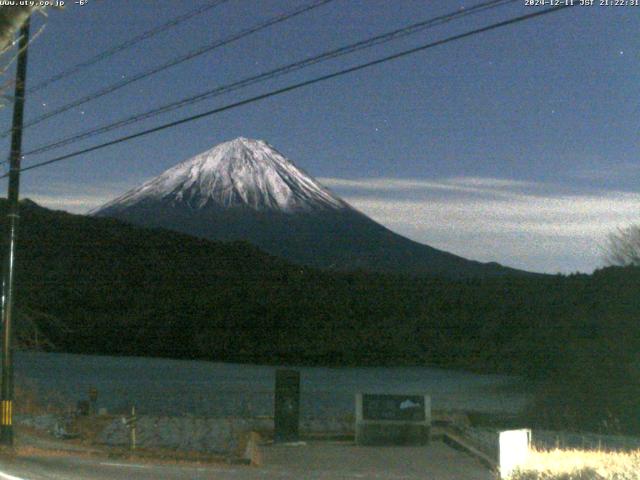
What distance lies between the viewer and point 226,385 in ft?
135

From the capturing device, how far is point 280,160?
12825 cm

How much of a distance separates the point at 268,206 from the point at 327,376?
4778 inches

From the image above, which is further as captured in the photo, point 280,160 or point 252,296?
point 280,160

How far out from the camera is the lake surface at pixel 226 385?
3353cm

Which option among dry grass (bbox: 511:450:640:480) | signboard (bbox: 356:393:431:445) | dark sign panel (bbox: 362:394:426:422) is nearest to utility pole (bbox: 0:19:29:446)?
signboard (bbox: 356:393:431:445)

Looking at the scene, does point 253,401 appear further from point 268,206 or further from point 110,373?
point 268,206

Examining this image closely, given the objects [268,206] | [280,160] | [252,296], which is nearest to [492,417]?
[252,296]

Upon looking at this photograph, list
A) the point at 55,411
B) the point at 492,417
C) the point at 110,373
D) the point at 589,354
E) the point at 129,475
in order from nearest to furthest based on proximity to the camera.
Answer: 1. the point at 129,475
2. the point at 55,411
3. the point at 492,417
4. the point at 589,354
5. the point at 110,373

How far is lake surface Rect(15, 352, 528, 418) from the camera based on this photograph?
1320 inches

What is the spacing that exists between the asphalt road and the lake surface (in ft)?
33.7

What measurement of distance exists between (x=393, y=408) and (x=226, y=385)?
69.9ft

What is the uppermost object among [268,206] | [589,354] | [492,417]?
[268,206]

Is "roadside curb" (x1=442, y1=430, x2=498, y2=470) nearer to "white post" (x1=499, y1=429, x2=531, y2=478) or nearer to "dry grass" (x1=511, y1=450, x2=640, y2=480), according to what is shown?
"dry grass" (x1=511, y1=450, x2=640, y2=480)

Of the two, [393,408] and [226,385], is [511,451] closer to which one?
[393,408]
